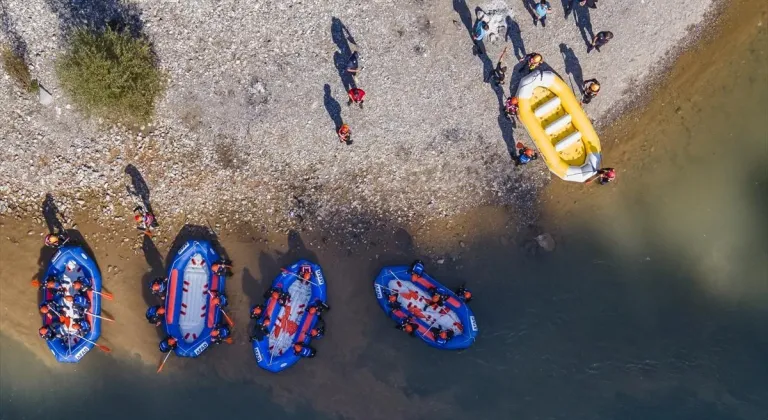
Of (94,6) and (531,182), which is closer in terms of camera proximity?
(94,6)

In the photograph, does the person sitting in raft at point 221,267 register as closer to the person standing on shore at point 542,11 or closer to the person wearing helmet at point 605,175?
the person wearing helmet at point 605,175

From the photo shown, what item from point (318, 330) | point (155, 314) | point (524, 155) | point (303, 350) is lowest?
point (303, 350)

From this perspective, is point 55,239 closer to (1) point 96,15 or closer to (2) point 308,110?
(1) point 96,15

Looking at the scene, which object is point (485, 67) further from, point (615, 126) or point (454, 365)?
point (454, 365)

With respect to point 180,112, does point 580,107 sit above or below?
below

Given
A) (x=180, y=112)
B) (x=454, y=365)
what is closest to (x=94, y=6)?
(x=180, y=112)

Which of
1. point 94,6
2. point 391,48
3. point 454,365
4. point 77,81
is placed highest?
point 94,6

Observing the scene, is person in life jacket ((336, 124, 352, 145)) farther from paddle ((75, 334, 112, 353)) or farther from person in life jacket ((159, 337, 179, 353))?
paddle ((75, 334, 112, 353))

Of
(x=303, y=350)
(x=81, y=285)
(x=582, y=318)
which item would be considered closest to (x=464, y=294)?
(x=582, y=318)
